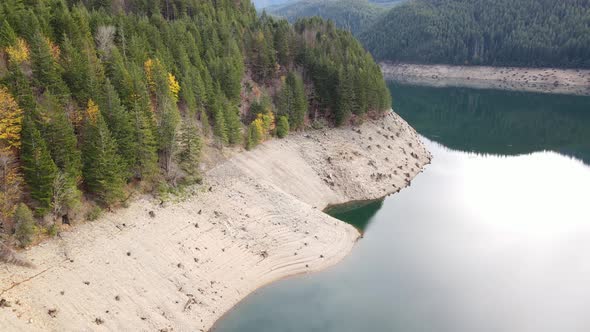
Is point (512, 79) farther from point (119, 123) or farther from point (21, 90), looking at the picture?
point (21, 90)

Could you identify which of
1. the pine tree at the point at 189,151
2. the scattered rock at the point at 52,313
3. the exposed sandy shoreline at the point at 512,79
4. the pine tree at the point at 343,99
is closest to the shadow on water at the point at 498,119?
the exposed sandy shoreline at the point at 512,79

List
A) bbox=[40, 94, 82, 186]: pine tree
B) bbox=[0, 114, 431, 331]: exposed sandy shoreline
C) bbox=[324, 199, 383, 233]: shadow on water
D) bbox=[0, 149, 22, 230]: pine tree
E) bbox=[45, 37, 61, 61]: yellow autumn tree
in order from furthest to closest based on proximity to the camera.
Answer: bbox=[324, 199, 383, 233]: shadow on water
bbox=[45, 37, 61, 61]: yellow autumn tree
bbox=[40, 94, 82, 186]: pine tree
bbox=[0, 149, 22, 230]: pine tree
bbox=[0, 114, 431, 331]: exposed sandy shoreline

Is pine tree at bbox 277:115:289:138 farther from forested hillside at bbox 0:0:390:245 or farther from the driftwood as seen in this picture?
the driftwood

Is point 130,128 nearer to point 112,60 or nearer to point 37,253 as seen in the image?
point 112,60

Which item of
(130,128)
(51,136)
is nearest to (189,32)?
(130,128)

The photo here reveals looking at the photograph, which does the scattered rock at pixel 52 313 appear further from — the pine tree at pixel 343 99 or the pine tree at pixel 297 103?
the pine tree at pixel 343 99

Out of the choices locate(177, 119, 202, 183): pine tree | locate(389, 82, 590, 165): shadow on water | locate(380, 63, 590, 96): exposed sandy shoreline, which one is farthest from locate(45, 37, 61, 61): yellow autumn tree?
locate(380, 63, 590, 96): exposed sandy shoreline
